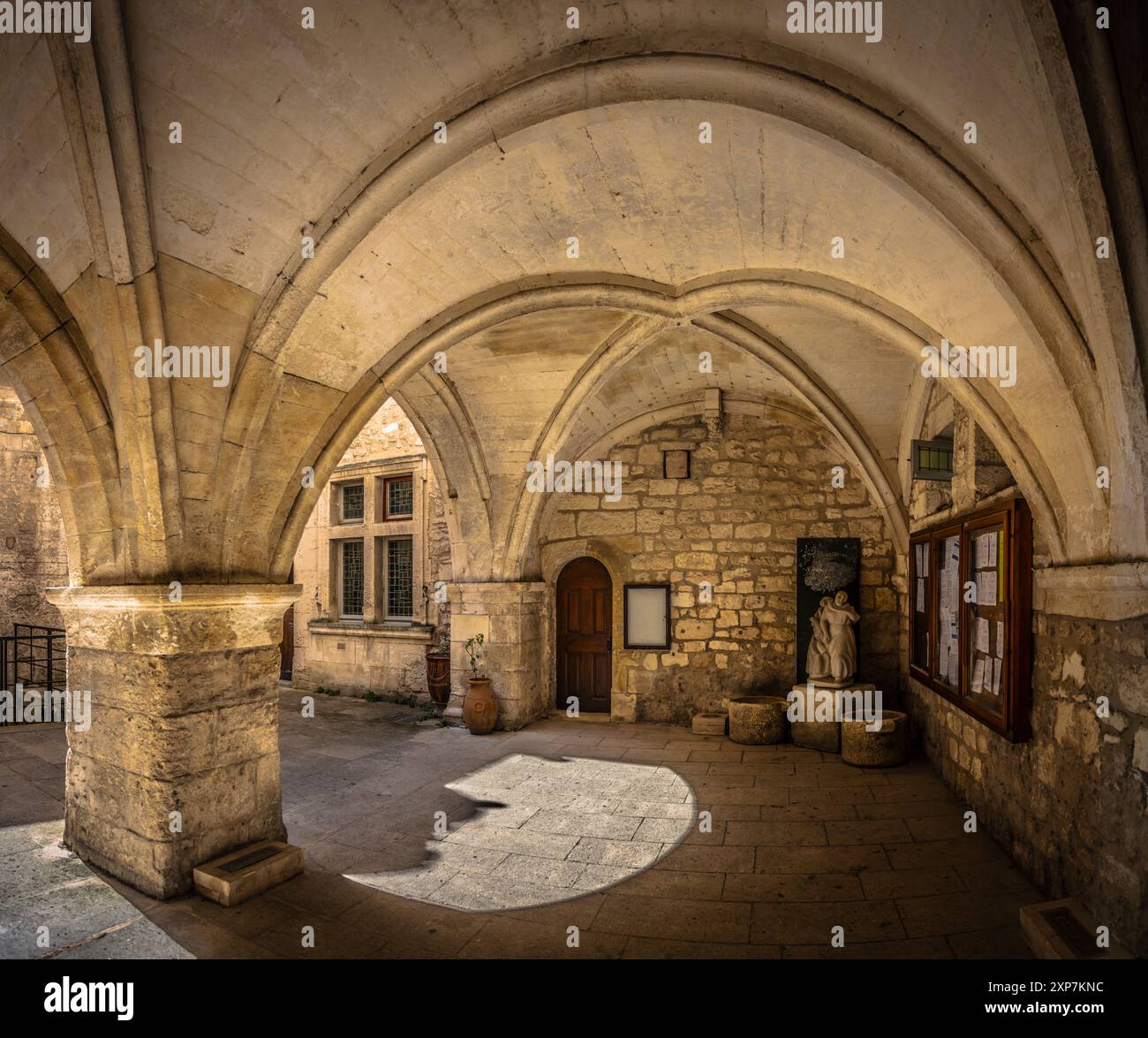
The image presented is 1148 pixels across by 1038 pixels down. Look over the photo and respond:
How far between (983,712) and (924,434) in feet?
7.66

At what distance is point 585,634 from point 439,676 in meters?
1.64

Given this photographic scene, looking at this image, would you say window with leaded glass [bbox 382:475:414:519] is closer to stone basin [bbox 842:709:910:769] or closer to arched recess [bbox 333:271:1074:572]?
arched recess [bbox 333:271:1074:572]

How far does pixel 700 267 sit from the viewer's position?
13.9ft

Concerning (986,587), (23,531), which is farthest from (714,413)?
(23,531)

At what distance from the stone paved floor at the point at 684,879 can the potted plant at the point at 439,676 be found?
6.65 feet


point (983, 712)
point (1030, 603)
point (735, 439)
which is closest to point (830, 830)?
point (983, 712)

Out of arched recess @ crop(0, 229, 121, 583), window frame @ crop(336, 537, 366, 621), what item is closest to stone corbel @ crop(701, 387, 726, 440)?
window frame @ crop(336, 537, 366, 621)

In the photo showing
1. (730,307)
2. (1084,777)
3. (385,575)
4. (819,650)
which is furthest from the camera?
(385,575)

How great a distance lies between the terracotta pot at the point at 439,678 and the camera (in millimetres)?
7688

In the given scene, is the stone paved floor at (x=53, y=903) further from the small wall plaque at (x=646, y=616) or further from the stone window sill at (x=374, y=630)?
the small wall plaque at (x=646, y=616)

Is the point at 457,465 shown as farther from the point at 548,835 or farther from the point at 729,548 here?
the point at 548,835

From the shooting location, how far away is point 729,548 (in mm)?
7254

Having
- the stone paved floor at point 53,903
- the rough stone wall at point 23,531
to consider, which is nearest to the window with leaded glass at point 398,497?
the rough stone wall at point 23,531

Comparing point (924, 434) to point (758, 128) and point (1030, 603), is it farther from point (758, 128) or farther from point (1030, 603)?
point (758, 128)
